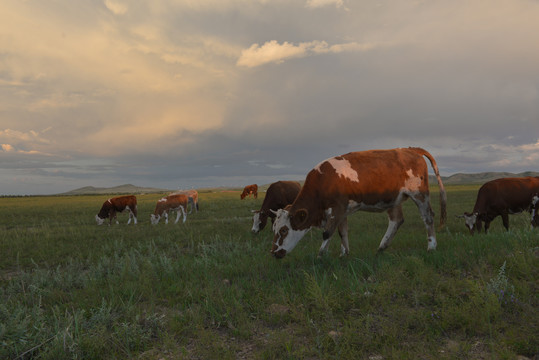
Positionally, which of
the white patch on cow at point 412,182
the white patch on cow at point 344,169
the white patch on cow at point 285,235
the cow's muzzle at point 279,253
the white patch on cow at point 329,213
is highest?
the white patch on cow at point 344,169

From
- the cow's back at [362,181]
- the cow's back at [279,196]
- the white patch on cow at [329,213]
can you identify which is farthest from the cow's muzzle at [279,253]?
the cow's back at [279,196]

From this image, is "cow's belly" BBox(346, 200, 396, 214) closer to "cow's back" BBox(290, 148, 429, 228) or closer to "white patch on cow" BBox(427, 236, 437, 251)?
"cow's back" BBox(290, 148, 429, 228)

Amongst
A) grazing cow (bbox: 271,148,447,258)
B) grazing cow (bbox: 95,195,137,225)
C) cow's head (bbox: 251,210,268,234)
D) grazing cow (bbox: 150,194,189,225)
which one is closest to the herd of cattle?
grazing cow (bbox: 271,148,447,258)

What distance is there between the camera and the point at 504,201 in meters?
12.1

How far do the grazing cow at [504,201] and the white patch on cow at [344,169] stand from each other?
316 inches

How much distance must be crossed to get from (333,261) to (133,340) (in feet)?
13.4

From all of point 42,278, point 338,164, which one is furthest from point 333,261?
point 42,278

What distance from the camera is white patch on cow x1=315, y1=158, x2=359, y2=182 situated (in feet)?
22.5

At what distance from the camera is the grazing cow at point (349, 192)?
6.88 meters

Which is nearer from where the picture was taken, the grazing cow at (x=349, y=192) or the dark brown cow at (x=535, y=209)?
the grazing cow at (x=349, y=192)

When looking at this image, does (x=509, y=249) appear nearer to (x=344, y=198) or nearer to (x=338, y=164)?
(x=344, y=198)

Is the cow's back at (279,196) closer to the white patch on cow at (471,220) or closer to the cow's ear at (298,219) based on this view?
the white patch on cow at (471,220)

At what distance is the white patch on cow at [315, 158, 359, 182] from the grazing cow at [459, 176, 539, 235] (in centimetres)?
802

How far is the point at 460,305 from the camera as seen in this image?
3969 mm
